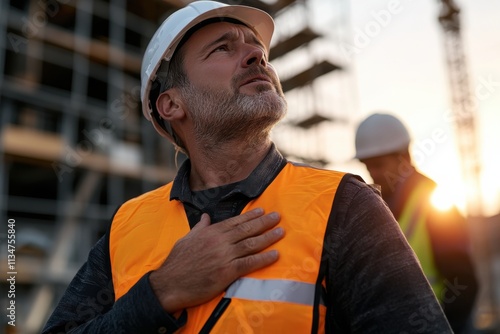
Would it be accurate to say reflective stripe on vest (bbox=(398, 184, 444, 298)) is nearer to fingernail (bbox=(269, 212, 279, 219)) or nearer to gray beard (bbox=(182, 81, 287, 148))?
gray beard (bbox=(182, 81, 287, 148))

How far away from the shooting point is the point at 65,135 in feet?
61.5

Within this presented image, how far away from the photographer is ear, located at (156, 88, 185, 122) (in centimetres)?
233

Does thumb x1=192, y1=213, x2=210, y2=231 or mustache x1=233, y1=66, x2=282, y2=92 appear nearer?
thumb x1=192, y1=213, x2=210, y2=231

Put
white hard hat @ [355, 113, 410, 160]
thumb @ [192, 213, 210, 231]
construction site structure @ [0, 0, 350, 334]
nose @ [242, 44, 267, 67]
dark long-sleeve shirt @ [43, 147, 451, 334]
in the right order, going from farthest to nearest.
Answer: construction site structure @ [0, 0, 350, 334]
white hard hat @ [355, 113, 410, 160]
nose @ [242, 44, 267, 67]
thumb @ [192, 213, 210, 231]
dark long-sleeve shirt @ [43, 147, 451, 334]

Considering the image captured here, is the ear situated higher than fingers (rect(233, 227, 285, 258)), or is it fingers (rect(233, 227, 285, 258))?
the ear

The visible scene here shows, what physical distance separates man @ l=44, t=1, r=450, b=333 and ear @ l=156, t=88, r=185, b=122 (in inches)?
3.5

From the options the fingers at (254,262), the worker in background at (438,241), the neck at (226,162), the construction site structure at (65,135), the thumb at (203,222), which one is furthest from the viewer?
the construction site structure at (65,135)

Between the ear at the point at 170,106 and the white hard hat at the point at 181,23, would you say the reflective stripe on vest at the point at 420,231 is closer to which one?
the white hard hat at the point at 181,23

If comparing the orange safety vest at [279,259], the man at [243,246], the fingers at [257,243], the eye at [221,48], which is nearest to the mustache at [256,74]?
the man at [243,246]

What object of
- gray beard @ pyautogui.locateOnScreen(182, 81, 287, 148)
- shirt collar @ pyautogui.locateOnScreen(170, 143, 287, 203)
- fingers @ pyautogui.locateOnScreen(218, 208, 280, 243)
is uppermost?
gray beard @ pyautogui.locateOnScreen(182, 81, 287, 148)

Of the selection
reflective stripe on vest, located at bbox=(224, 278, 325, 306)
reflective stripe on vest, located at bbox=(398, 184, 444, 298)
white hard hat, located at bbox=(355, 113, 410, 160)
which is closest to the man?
reflective stripe on vest, located at bbox=(224, 278, 325, 306)

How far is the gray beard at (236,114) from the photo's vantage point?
203 cm

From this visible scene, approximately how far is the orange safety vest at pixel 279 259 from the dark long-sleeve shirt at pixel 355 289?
5cm

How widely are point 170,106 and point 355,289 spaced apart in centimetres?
133
